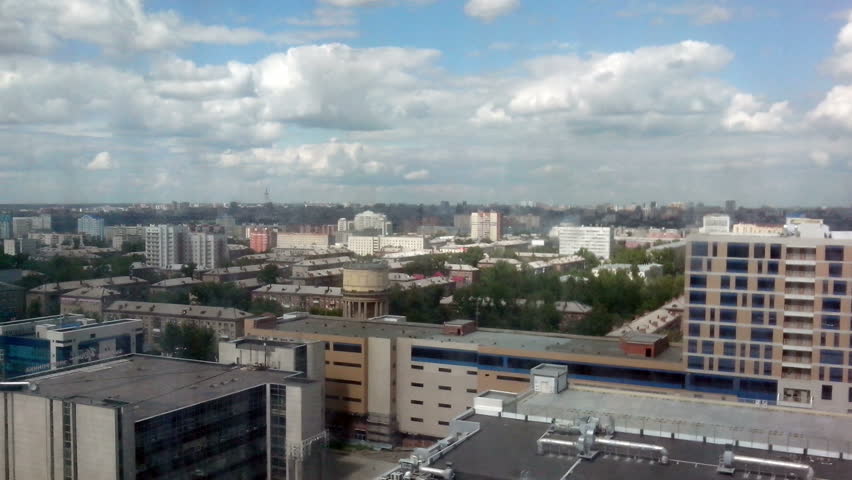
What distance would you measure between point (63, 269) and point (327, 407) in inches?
230

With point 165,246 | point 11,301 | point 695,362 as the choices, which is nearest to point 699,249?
point 695,362

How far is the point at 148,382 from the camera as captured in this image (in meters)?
5.30

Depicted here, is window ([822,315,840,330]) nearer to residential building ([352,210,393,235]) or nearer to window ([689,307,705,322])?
window ([689,307,705,322])

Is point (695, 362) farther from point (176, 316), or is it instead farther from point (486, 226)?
point (486, 226)

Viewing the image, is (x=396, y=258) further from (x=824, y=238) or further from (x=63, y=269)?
(x=824, y=238)

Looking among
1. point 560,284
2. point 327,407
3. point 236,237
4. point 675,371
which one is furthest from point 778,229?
point 236,237

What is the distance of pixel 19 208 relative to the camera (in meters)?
8.32

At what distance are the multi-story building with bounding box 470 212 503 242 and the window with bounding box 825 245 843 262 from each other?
14893 mm

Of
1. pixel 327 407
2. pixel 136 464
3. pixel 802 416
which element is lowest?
pixel 327 407

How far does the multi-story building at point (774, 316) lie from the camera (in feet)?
19.1

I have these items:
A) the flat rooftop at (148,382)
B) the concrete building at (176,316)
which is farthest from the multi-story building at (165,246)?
the flat rooftop at (148,382)

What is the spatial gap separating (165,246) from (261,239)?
9.09ft

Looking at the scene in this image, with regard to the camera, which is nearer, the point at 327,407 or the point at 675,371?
the point at 675,371

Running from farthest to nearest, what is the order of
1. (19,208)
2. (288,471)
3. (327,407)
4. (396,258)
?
1. (396,258)
2. (19,208)
3. (327,407)
4. (288,471)
